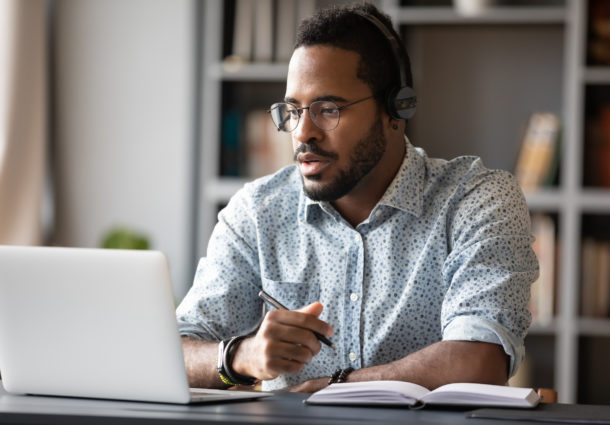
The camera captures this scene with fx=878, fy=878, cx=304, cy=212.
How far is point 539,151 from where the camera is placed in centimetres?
296

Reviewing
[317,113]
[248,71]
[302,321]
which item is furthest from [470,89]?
[302,321]

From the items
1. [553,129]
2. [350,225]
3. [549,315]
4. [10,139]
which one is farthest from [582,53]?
[10,139]

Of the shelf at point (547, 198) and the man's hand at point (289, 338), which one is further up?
the shelf at point (547, 198)

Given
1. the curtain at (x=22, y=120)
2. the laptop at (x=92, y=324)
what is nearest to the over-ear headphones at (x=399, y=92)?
the laptop at (x=92, y=324)

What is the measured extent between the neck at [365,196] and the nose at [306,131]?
15 cm

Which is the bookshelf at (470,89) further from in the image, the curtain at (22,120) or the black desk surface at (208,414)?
the black desk surface at (208,414)

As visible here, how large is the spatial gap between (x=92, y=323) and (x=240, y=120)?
6.92 ft

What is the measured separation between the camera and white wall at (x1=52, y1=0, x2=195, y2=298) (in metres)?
3.28

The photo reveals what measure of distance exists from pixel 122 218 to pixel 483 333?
2.12m

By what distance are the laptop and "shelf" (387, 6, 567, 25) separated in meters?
2.10

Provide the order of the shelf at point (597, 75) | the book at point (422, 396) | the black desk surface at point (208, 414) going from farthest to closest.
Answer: the shelf at point (597, 75) < the book at point (422, 396) < the black desk surface at point (208, 414)

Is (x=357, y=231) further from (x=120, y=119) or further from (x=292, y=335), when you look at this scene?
(x=120, y=119)

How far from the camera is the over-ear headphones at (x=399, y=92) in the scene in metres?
1.76

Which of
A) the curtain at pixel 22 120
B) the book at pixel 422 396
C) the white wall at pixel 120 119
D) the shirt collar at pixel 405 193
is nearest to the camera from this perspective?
the book at pixel 422 396
